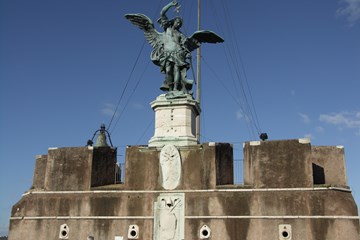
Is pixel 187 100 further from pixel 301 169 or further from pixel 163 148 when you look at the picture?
pixel 301 169

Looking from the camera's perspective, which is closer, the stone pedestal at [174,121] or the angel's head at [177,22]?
the stone pedestal at [174,121]

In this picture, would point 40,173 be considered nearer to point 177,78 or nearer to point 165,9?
point 177,78

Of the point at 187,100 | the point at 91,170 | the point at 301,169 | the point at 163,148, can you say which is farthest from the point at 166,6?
the point at 301,169

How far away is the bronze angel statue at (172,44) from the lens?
2069 centimetres

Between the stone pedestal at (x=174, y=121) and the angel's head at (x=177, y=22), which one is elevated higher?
the angel's head at (x=177, y=22)

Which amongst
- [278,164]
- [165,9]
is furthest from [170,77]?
[278,164]

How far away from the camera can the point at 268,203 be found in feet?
58.4

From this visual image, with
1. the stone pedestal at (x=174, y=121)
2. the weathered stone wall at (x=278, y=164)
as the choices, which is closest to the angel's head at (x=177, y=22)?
the stone pedestal at (x=174, y=121)

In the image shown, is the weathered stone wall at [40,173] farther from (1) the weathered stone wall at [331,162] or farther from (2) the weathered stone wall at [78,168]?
(1) the weathered stone wall at [331,162]

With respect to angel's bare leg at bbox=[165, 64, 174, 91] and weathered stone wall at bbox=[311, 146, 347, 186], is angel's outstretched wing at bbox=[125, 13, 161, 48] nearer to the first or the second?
angel's bare leg at bbox=[165, 64, 174, 91]

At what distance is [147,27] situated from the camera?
21.4 m

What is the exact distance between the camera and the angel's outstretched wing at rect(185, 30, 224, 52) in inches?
827

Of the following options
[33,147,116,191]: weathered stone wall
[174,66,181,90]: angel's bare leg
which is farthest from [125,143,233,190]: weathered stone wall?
[174,66,181,90]: angel's bare leg

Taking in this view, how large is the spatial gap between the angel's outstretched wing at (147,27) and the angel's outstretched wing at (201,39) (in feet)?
4.58
